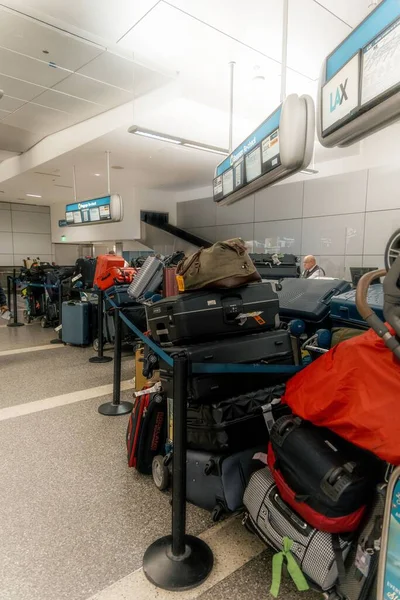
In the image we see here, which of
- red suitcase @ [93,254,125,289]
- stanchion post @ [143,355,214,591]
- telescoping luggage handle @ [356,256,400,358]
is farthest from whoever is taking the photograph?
red suitcase @ [93,254,125,289]

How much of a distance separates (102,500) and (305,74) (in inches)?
194

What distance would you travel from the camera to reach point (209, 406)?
1820 mm

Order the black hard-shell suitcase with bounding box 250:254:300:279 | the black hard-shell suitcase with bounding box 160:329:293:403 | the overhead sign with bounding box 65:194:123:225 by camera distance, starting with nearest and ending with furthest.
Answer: the black hard-shell suitcase with bounding box 160:329:293:403 < the black hard-shell suitcase with bounding box 250:254:300:279 < the overhead sign with bounding box 65:194:123:225

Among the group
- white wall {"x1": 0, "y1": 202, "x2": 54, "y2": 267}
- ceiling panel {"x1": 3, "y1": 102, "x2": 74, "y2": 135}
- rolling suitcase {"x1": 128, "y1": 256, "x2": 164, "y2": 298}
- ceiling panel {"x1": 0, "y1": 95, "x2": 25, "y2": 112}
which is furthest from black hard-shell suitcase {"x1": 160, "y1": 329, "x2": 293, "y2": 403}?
white wall {"x1": 0, "y1": 202, "x2": 54, "y2": 267}

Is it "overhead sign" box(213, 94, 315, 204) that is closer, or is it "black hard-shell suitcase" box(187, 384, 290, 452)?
"black hard-shell suitcase" box(187, 384, 290, 452)

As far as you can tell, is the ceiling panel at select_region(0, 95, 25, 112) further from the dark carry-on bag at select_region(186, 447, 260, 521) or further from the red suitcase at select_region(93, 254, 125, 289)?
the dark carry-on bag at select_region(186, 447, 260, 521)

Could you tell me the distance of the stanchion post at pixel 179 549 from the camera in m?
1.48

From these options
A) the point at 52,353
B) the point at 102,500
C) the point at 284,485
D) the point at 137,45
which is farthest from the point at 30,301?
the point at 284,485

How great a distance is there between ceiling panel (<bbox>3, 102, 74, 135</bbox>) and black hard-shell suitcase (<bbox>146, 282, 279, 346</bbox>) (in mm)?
4971

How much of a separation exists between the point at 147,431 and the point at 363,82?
2.22m

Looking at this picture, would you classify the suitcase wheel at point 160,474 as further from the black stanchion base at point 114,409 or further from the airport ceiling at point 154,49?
the airport ceiling at point 154,49

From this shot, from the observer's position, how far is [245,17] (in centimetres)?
325

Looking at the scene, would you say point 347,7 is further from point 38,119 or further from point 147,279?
point 38,119

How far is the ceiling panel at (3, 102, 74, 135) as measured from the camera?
5.49 m
